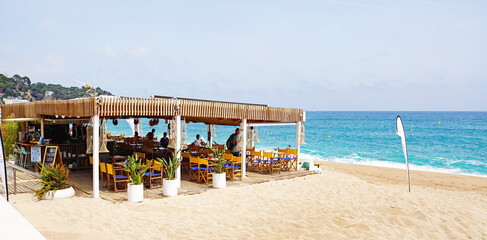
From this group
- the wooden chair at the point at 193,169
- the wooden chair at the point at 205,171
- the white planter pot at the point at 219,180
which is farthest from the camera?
the wooden chair at the point at 193,169

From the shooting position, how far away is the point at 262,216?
23.0ft

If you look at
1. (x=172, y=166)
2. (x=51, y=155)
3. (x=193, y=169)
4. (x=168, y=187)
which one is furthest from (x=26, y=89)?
(x=168, y=187)

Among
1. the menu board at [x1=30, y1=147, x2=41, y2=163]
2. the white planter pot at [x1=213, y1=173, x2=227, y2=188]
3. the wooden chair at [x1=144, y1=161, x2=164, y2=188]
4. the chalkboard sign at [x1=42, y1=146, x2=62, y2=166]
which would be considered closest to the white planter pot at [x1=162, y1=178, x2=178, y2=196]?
the wooden chair at [x1=144, y1=161, x2=164, y2=188]

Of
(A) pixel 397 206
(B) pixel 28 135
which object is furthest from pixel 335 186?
(B) pixel 28 135

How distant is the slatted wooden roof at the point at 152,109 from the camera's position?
25.8 feet

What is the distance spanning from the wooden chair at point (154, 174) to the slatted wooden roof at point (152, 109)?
4.29 ft

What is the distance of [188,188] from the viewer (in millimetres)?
8906

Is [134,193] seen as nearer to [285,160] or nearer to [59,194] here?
[59,194]

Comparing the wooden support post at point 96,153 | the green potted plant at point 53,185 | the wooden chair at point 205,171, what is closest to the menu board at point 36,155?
the green potted plant at point 53,185

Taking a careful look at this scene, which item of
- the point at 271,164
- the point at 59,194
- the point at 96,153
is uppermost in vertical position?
the point at 96,153

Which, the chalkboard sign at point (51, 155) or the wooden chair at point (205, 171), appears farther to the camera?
the wooden chair at point (205, 171)

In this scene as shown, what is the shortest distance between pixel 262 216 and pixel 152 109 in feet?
12.2

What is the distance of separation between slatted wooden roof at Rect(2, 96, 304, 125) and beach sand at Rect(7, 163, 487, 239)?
2.03 m

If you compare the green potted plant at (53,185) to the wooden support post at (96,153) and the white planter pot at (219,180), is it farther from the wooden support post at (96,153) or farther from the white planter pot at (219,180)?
the white planter pot at (219,180)
